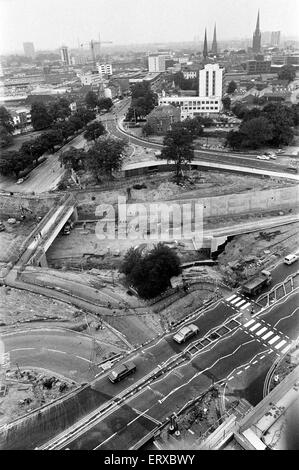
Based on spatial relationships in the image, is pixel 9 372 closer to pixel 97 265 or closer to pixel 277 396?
pixel 277 396

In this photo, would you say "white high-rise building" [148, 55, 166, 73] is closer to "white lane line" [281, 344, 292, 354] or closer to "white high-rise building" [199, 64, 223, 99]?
"white high-rise building" [199, 64, 223, 99]

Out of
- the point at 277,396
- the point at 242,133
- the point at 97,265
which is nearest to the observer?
the point at 277,396

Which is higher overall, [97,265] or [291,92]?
[291,92]

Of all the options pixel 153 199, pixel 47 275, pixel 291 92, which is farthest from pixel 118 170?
pixel 291 92

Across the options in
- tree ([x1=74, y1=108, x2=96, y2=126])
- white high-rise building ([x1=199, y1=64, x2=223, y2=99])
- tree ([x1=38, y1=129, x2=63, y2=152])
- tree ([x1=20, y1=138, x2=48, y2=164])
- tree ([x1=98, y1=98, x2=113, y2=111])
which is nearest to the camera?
tree ([x1=20, y1=138, x2=48, y2=164])

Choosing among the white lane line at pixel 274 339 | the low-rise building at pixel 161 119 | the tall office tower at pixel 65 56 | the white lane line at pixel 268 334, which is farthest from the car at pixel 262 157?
the tall office tower at pixel 65 56

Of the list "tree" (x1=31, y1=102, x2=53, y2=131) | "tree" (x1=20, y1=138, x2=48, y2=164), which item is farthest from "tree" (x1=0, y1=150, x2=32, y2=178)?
"tree" (x1=31, y1=102, x2=53, y2=131)
